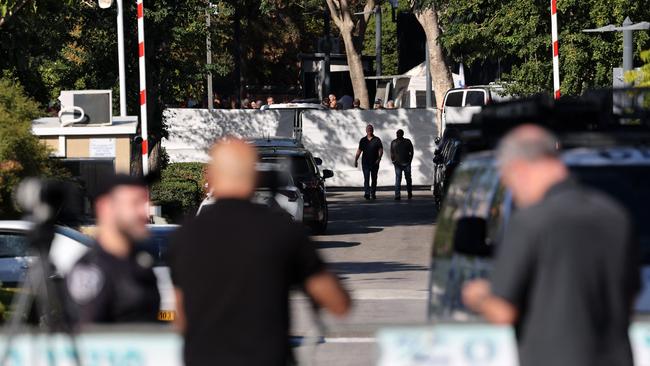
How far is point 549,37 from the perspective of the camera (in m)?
36.6

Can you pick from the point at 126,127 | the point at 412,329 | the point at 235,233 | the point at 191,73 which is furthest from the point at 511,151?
the point at 191,73

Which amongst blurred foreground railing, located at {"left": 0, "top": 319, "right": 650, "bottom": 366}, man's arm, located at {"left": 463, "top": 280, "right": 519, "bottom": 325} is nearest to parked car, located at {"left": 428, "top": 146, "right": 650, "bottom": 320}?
blurred foreground railing, located at {"left": 0, "top": 319, "right": 650, "bottom": 366}

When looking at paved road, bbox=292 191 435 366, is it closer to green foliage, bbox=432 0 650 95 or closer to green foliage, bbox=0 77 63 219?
green foliage, bbox=0 77 63 219

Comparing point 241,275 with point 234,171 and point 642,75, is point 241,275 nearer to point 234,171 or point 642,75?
point 234,171

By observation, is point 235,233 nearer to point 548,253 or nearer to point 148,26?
point 548,253

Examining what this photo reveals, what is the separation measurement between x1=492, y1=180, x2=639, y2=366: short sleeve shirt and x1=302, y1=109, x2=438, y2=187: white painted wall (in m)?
36.0

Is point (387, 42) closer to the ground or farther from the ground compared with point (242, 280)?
farther from the ground

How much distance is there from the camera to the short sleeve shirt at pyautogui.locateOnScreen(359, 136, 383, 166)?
3606 centimetres

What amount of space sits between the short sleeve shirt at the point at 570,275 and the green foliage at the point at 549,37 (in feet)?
98.4

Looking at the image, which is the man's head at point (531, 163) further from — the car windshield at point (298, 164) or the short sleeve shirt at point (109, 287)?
the car windshield at point (298, 164)

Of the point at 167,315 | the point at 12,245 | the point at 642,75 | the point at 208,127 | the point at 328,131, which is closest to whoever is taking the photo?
the point at 167,315

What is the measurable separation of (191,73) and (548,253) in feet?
89.0

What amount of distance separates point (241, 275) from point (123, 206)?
1.17 metres

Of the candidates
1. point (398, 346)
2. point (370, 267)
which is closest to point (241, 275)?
point (398, 346)
